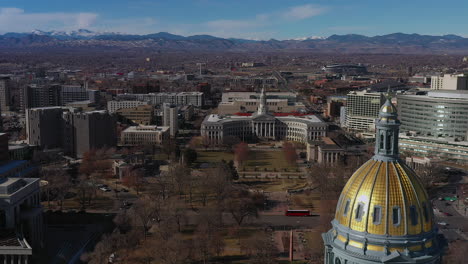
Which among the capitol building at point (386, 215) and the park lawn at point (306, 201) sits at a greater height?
the capitol building at point (386, 215)

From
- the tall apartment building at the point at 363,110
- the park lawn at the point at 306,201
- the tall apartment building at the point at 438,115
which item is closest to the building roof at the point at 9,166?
the park lawn at the point at 306,201

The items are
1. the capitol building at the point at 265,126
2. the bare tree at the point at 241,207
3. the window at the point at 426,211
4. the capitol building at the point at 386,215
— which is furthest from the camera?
the capitol building at the point at 265,126

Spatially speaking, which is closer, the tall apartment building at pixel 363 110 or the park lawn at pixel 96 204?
the park lawn at pixel 96 204

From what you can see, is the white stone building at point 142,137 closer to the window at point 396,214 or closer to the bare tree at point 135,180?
the bare tree at point 135,180

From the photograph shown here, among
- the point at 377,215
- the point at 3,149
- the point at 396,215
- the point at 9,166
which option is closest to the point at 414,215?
the point at 396,215

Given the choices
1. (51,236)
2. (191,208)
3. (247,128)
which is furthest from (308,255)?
(247,128)

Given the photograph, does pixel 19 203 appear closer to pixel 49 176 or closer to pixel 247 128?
pixel 49 176

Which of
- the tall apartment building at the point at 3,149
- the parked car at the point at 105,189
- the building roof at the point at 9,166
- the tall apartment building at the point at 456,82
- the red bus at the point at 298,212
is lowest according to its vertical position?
the parked car at the point at 105,189
